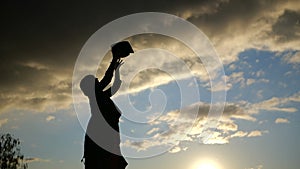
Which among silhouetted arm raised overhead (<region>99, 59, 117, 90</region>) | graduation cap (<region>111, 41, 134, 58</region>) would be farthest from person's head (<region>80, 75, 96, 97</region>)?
graduation cap (<region>111, 41, 134, 58</region>)

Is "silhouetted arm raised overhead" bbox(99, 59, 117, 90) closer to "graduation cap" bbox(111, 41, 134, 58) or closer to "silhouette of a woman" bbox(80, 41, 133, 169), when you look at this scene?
"silhouette of a woman" bbox(80, 41, 133, 169)

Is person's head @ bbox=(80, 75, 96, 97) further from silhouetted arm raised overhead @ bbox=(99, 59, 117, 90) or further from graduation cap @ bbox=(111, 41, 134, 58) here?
graduation cap @ bbox=(111, 41, 134, 58)

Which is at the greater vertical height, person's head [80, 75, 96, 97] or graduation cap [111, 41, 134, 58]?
graduation cap [111, 41, 134, 58]

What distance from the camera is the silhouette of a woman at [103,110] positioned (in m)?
9.20

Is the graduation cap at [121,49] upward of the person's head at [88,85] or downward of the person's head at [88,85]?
upward

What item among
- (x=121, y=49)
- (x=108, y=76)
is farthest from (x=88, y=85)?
(x=121, y=49)

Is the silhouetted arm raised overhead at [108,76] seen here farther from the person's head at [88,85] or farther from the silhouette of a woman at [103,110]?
the person's head at [88,85]

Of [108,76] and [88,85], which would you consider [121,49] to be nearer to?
[108,76]

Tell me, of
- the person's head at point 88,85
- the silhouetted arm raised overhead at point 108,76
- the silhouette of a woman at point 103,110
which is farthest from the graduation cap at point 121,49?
the person's head at point 88,85

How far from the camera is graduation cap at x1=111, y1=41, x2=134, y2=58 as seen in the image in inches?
365

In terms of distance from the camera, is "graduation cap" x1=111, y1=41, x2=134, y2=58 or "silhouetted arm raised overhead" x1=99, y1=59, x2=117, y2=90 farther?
"silhouetted arm raised overhead" x1=99, y1=59, x2=117, y2=90

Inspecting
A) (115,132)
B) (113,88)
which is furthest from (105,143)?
(113,88)

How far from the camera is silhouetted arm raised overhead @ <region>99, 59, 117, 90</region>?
940cm

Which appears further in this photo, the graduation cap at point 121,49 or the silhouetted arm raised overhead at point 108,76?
the silhouetted arm raised overhead at point 108,76
